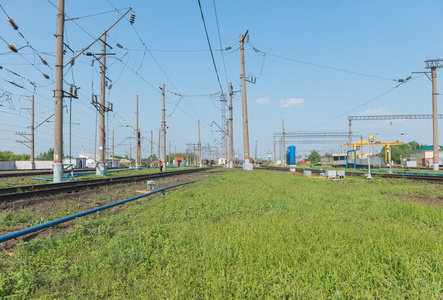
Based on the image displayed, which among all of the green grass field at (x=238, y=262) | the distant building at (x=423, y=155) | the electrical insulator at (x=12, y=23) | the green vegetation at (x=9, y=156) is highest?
the electrical insulator at (x=12, y=23)

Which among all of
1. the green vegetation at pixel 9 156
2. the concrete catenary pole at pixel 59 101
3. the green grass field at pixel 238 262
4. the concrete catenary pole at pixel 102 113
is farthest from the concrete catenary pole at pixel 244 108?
the green vegetation at pixel 9 156

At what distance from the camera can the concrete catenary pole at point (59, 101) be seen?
14.5 meters

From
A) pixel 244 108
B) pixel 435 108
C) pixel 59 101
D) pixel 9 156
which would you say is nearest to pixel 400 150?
pixel 435 108

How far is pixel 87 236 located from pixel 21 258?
111 centimetres

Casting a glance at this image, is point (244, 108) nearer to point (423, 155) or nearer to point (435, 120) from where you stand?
point (435, 120)

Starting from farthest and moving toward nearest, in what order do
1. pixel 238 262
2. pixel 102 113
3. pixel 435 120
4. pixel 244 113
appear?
pixel 435 120, pixel 244 113, pixel 102 113, pixel 238 262

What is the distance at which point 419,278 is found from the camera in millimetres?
2719

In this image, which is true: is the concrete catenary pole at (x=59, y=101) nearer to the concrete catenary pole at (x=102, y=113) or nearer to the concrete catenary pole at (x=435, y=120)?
the concrete catenary pole at (x=102, y=113)

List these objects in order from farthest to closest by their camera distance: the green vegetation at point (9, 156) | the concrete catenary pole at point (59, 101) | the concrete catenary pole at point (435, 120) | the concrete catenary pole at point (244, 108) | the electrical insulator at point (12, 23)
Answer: the green vegetation at point (9, 156), the concrete catenary pole at point (435, 120), the concrete catenary pole at point (244, 108), the concrete catenary pole at point (59, 101), the electrical insulator at point (12, 23)

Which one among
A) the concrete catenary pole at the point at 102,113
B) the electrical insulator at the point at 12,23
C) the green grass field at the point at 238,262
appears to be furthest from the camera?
the concrete catenary pole at the point at 102,113

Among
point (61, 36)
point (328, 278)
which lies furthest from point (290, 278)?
point (61, 36)

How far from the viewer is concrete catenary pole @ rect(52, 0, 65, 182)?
14.5 metres

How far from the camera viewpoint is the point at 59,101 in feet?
50.1

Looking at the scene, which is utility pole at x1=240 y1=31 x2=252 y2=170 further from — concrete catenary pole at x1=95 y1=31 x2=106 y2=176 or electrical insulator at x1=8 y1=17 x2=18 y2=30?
electrical insulator at x1=8 y1=17 x2=18 y2=30
